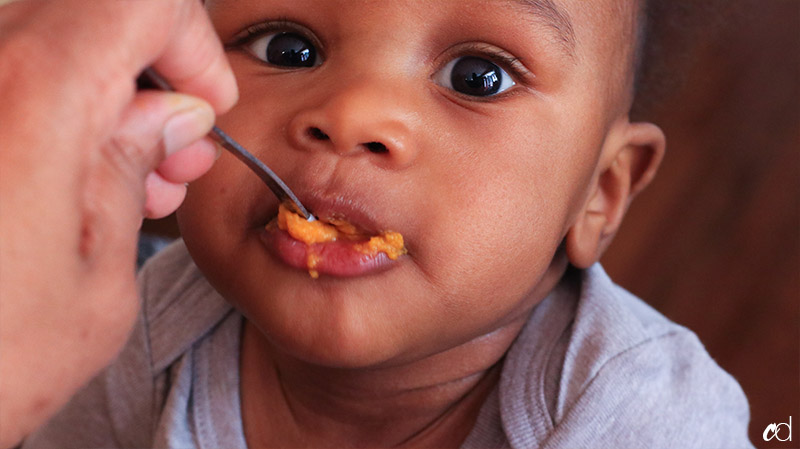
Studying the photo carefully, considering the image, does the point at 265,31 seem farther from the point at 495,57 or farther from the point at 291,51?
the point at 495,57

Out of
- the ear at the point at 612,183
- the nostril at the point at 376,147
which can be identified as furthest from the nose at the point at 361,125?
the ear at the point at 612,183

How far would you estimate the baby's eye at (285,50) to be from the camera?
81 centimetres

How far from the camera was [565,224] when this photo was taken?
0.88 m

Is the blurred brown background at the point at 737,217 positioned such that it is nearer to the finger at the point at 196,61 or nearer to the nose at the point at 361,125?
the nose at the point at 361,125

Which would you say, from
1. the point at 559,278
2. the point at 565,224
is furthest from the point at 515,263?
the point at 559,278

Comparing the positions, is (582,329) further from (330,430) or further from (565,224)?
(330,430)

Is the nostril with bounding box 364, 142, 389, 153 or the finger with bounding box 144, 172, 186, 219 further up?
the nostril with bounding box 364, 142, 389, 153

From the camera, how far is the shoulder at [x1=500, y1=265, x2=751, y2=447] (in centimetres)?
87

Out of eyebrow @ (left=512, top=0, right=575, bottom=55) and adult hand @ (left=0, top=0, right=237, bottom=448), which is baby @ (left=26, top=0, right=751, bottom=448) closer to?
eyebrow @ (left=512, top=0, right=575, bottom=55)

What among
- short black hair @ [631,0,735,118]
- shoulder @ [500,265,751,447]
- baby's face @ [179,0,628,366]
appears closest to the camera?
baby's face @ [179,0,628,366]

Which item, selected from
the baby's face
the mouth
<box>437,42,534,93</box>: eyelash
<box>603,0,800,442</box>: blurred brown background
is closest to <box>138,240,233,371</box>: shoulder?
the baby's face

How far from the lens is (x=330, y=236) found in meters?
0.73

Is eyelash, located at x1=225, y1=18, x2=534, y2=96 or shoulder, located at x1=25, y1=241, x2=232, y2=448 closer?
eyelash, located at x1=225, y1=18, x2=534, y2=96

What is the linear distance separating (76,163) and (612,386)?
595 mm
